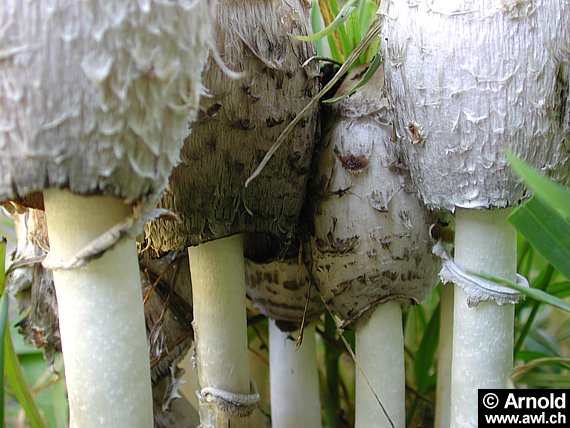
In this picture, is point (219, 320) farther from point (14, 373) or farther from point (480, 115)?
point (480, 115)

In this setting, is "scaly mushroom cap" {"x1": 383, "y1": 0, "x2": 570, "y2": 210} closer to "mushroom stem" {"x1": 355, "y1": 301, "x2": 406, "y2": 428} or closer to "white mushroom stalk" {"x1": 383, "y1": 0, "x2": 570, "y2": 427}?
"white mushroom stalk" {"x1": 383, "y1": 0, "x2": 570, "y2": 427}

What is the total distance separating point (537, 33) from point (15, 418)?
2.07m

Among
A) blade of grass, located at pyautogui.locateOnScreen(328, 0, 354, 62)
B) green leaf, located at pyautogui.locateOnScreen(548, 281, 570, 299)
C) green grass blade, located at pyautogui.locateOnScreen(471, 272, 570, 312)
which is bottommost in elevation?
green leaf, located at pyautogui.locateOnScreen(548, 281, 570, 299)

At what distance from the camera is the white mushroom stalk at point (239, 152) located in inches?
43.5

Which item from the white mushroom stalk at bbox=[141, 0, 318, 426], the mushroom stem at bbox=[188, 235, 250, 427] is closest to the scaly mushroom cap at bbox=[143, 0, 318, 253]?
the white mushroom stalk at bbox=[141, 0, 318, 426]

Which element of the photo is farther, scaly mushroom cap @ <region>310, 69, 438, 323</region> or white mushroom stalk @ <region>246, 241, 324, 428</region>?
white mushroom stalk @ <region>246, 241, 324, 428</region>

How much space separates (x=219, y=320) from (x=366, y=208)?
397 millimetres

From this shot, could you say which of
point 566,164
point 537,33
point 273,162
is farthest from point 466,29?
point 273,162

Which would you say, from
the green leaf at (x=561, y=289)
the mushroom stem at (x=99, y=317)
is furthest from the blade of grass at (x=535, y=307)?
the mushroom stem at (x=99, y=317)

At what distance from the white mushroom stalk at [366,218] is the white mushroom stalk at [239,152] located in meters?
0.07

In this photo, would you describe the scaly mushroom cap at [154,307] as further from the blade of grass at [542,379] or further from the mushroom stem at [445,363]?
the blade of grass at [542,379]

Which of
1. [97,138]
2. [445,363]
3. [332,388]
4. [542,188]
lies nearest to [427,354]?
[445,363]

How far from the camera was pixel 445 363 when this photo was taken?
1.56 meters

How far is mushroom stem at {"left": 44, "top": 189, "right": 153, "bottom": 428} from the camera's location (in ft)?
2.98
